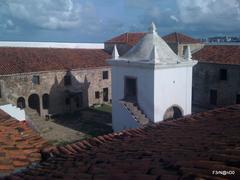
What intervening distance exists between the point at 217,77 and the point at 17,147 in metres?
23.1

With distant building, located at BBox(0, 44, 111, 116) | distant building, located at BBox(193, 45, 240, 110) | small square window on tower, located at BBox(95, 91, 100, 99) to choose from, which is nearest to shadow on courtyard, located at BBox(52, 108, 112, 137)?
distant building, located at BBox(0, 44, 111, 116)

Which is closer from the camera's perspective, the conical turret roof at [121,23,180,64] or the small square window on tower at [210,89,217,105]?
the conical turret roof at [121,23,180,64]

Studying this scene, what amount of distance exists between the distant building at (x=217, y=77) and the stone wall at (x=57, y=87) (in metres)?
10.5

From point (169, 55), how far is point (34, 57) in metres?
15.4

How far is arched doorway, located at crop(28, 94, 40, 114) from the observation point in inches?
1067

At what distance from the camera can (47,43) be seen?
121 feet

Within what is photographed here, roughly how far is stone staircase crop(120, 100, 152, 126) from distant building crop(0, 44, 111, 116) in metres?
10.8

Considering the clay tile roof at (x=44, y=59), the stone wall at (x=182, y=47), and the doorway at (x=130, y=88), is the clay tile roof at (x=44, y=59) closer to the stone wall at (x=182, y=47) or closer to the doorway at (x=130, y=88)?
the stone wall at (x=182, y=47)

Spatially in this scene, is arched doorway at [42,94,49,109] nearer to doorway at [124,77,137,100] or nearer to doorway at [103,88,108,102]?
doorway at [103,88,108,102]

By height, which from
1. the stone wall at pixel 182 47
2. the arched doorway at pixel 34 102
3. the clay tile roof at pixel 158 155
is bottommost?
the arched doorway at pixel 34 102

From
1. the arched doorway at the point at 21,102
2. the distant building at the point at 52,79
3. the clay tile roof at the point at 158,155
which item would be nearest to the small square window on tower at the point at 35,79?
the distant building at the point at 52,79

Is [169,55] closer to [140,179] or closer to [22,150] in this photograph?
[22,150]

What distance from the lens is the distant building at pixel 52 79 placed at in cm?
2542

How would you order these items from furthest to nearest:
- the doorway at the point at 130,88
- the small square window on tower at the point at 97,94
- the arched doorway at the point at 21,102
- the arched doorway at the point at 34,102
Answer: the small square window on tower at the point at 97,94
the arched doorway at the point at 34,102
the arched doorway at the point at 21,102
the doorway at the point at 130,88
